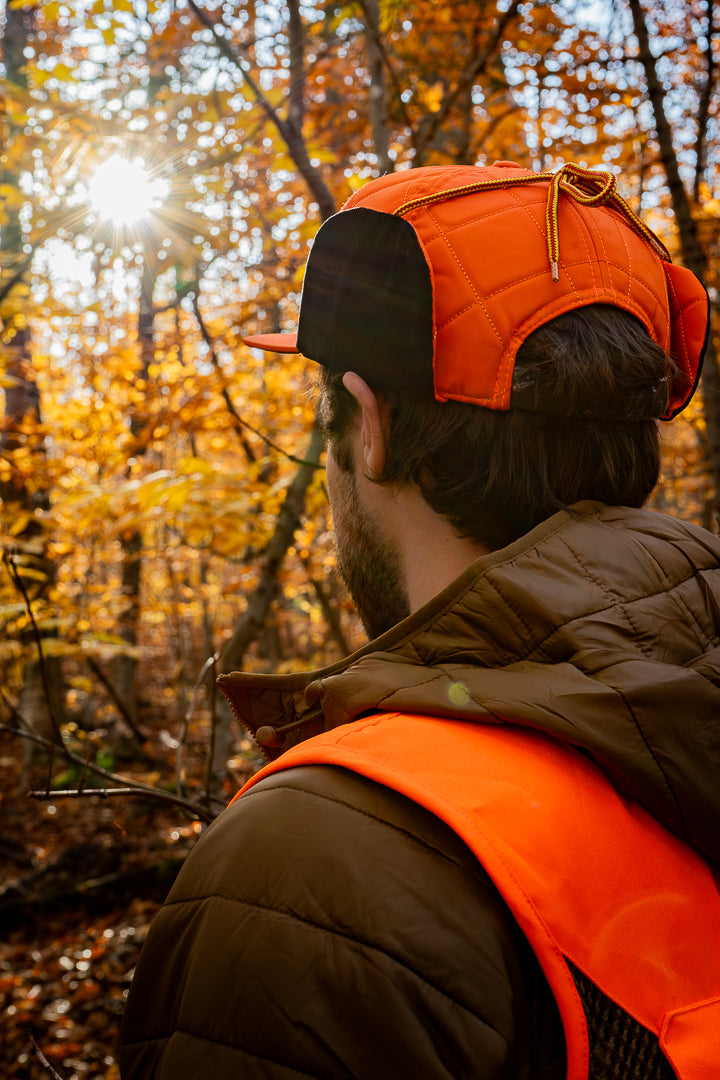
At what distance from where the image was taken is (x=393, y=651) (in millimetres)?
1024

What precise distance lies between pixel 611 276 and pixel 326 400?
1.89 feet

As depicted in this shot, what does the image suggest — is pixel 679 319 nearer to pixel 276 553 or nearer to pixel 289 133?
pixel 289 133

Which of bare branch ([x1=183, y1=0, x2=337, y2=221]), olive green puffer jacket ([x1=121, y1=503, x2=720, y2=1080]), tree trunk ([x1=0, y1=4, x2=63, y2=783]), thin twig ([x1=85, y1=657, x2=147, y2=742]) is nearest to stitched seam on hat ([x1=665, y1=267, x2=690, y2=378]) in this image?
olive green puffer jacket ([x1=121, y1=503, x2=720, y2=1080])

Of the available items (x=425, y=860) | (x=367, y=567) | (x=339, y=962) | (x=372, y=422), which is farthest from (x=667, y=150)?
(x=339, y=962)

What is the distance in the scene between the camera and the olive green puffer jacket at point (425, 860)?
69 centimetres

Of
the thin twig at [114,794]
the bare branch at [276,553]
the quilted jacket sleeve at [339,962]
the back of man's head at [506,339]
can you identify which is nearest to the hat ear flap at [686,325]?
the back of man's head at [506,339]

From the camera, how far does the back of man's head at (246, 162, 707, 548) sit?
46.5 inches

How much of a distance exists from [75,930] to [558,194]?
562cm

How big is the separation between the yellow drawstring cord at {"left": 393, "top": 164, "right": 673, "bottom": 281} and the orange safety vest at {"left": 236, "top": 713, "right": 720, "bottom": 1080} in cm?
82

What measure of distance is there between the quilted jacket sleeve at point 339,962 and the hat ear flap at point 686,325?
3.52 feet

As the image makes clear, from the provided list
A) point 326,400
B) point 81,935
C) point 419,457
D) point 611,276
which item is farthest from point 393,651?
point 81,935

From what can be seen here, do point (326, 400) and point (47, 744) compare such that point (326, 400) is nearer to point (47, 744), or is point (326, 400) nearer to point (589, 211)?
point (589, 211)

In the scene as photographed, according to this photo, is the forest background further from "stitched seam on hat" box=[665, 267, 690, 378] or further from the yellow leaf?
"stitched seam on hat" box=[665, 267, 690, 378]

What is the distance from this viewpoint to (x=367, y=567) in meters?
1.35
